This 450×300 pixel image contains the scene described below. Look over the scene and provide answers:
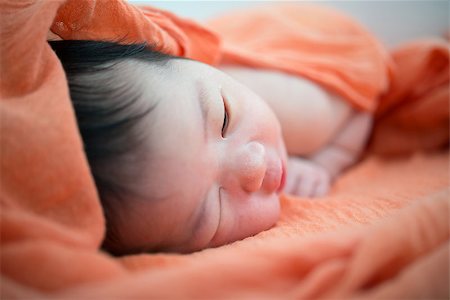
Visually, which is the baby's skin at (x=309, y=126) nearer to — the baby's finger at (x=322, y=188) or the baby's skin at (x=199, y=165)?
the baby's finger at (x=322, y=188)

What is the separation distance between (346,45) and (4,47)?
868 millimetres

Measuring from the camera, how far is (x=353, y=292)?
0.43 meters

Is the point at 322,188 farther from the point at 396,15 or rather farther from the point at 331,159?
the point at 396,15

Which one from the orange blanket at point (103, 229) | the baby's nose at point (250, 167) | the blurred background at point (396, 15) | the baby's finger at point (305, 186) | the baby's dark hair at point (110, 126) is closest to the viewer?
the orange blanket at point (103, 229)

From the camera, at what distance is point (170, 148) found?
59 cm

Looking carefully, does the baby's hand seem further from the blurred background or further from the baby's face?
the blurred background

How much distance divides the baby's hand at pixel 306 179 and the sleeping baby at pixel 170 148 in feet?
0.78

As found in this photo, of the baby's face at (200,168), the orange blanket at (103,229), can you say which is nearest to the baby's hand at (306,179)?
the orange blanket at (103,229)

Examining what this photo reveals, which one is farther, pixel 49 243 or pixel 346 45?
pixel 346 45

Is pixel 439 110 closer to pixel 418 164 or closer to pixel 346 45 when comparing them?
pixel 418 164

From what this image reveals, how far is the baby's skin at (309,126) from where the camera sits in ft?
3.48

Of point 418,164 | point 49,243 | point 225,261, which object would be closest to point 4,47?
point 49,243

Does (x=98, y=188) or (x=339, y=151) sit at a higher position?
(x=98, y=188)

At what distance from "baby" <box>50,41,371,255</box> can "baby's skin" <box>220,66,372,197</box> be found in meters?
0.27
